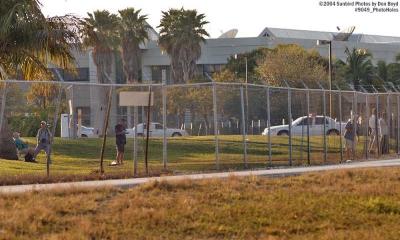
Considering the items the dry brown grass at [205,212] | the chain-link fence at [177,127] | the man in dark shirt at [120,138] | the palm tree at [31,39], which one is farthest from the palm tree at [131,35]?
the dry brown grass at [205,212]

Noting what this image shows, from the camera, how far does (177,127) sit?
74.8 ft

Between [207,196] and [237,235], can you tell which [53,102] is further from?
[237,235]

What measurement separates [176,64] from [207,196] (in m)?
51.4

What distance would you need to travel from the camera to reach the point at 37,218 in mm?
11445

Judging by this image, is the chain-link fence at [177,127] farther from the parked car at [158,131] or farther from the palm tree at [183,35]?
the palm tree at [183,35]

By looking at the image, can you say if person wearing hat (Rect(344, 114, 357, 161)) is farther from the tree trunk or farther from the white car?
the tree trunk

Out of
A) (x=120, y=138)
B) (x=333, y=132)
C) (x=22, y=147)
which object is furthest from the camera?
(x=333, y=132)

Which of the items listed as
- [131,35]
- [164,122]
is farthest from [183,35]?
[164,122]

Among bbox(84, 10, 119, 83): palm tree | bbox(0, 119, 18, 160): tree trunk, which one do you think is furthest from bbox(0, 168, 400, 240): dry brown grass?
bbox(84, 10, 119, 83): palm tree

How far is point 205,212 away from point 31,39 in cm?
1177

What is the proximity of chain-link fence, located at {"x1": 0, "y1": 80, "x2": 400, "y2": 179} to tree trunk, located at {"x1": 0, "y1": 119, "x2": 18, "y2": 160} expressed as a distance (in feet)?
0.15

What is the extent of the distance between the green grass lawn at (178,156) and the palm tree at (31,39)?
8.53ft

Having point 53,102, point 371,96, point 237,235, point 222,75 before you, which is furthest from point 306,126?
point 222,75

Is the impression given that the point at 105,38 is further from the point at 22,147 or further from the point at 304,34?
the point at 304,34
